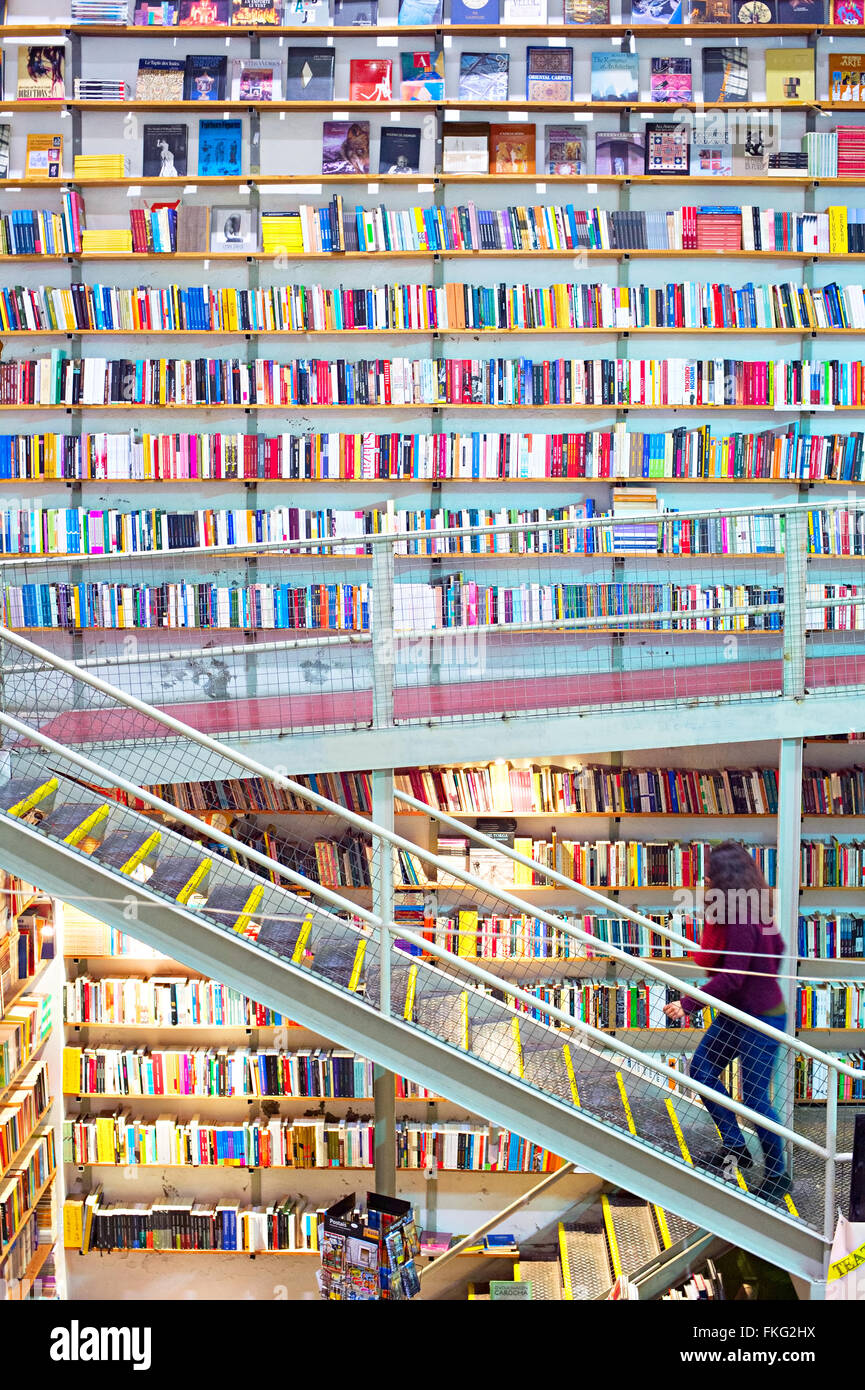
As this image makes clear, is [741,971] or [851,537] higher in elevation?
[851,537]

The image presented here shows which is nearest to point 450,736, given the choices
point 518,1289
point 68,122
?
point 518,1289

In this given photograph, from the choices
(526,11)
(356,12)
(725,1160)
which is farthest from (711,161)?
(725,1160)

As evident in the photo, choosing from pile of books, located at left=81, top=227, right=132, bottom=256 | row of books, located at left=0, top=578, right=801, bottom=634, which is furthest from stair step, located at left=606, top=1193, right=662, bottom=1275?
pile of books, located at left=81, top=227, right=132, bottom=256

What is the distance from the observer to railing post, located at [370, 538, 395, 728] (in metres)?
4.31

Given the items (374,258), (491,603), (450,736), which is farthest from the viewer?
(374,258)

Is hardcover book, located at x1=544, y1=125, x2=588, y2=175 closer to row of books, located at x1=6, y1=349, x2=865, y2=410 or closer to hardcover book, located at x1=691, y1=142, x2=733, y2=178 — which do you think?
hardcover book, located at x1=691, y1=142, x2=733, y2=178

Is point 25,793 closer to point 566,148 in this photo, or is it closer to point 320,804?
point 320,804

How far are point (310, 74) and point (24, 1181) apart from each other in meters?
5.36

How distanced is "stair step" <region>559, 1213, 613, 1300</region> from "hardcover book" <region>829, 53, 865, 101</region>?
5.40m

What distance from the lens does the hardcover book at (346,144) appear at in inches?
232

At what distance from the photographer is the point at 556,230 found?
572 centimetres
